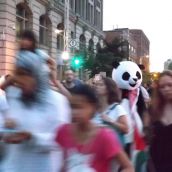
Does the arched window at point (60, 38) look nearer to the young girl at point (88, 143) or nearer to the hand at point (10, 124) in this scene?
the hand at point (10, 124)

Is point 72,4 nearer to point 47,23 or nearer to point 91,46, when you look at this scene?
point 91,46

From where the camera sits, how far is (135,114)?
6.59 metres

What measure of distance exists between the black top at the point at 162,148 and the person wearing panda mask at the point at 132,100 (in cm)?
145

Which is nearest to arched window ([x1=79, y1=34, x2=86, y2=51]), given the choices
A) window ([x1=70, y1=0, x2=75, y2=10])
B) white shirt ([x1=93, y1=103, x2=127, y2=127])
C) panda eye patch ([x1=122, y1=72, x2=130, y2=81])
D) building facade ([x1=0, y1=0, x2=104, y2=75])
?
building facade ([x1=0, y1=0, x2=104, y2=75])

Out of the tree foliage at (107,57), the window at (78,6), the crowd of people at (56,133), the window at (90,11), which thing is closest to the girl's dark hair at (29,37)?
the crowd of people at (56,133)

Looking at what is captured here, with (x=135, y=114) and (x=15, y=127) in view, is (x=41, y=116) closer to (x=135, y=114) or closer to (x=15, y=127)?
(x=15, y=127)

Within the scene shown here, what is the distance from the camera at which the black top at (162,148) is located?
4.24 m

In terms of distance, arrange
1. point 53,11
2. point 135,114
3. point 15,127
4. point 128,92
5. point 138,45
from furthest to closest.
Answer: point 138,45 < point 53,11 < point 128,92 < point 135,114 < point 15,127

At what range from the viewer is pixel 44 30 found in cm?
3816

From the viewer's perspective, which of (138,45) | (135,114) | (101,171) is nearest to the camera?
(101,171)

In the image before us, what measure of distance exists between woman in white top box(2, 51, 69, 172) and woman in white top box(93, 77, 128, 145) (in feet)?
5.49

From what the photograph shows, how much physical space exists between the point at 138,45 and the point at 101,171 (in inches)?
4992

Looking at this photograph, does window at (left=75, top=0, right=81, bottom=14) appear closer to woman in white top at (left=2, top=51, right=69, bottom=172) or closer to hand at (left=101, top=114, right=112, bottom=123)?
hand at (left=101, top=114, right=112, bottom=123)

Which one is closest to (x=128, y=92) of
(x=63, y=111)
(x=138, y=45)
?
(x=63, y=111)
